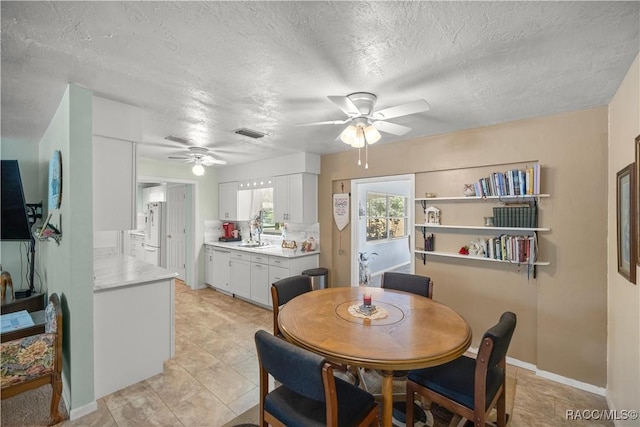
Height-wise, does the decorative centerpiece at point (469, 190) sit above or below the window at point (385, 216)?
above

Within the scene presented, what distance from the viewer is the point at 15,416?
204cm

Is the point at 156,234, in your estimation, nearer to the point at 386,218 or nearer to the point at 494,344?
the point at 386,218

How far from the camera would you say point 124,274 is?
2.63m

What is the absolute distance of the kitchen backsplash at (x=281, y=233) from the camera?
182 inches

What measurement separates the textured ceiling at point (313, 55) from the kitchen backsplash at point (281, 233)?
2.33m

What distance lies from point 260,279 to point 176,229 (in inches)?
97.5

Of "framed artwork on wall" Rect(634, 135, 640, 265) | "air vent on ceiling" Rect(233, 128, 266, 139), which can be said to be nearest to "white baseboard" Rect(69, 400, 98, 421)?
"air vent on ceiling" Rect(233, 128, 266, 139)

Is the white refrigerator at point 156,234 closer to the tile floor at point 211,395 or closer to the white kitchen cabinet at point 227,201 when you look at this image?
the white kitchen cabinet at point 227,201

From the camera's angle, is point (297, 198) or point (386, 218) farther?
point (386, 218)

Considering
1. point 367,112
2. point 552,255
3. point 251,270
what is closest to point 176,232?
point 251,270

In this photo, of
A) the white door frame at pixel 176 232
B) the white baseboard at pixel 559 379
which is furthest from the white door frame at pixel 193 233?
the white baseboard at pixel 559 379

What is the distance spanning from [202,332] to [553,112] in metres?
4.34

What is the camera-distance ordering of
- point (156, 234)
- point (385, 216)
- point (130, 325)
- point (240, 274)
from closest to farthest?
point (130, 325), point (240, 274), point (385, 216), point (156, 234)

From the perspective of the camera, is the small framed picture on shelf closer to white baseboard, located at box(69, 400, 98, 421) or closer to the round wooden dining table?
the round wooden dining table
